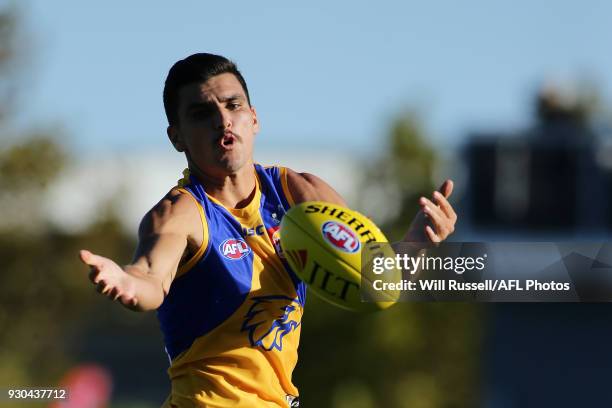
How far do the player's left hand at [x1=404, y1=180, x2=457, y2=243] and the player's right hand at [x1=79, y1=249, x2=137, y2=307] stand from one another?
6.18ft

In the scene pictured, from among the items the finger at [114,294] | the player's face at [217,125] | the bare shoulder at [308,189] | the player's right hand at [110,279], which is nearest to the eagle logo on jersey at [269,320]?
the bare shoulder at [308,189]

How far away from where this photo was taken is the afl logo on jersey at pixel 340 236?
7.02 meters

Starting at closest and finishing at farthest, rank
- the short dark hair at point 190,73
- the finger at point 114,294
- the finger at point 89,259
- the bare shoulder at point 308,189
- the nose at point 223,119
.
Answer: the finger at point 89,259
the finger at point 114,294
the nose at point 223,119
the short dark hair at point 190,73
the bare shoulder at point 308,189

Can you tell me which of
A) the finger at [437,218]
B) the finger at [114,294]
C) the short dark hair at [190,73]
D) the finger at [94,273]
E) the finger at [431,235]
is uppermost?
the short dark hair at [190,73]

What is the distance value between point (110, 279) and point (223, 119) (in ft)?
4.67

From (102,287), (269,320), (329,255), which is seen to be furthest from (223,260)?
(102,287)

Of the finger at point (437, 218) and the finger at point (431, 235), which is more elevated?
the finger at point (437, 218)

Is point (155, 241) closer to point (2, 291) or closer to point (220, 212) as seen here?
point (220, 212)

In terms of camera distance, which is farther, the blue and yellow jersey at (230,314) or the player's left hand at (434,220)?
the player's left hand at (434,220)

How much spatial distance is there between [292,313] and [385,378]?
2428cm

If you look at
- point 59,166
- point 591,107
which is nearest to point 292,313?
point 59,166

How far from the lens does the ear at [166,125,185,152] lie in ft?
24.2

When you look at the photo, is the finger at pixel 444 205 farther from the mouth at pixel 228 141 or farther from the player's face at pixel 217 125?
the mouth at pixel 228 141

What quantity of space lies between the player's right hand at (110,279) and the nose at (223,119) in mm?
1221
